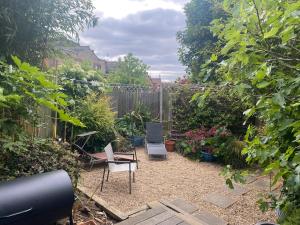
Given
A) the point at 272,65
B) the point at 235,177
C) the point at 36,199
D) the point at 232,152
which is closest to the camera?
the point at 272,65

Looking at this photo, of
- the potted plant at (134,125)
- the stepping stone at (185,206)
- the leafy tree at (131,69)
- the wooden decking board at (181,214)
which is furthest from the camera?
the leafy tree at (131,69)

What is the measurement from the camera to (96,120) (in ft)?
21.1

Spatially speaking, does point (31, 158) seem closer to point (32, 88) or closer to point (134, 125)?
point (32, 88)

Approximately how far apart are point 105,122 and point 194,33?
7.62 meters

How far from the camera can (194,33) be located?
12227mm

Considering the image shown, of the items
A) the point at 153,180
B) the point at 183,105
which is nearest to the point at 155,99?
the point at 183,105

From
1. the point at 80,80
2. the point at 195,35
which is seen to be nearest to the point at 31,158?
the point at 80,80

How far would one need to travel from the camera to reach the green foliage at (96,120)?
6.30 m

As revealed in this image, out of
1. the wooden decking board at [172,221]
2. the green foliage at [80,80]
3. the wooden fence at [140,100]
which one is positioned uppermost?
the green foliage at [80,80]

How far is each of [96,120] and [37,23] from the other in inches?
142

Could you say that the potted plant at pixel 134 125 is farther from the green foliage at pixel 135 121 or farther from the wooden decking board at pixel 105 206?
the wooden decking board at pixel 105 206

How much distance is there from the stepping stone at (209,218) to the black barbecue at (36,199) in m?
1.87

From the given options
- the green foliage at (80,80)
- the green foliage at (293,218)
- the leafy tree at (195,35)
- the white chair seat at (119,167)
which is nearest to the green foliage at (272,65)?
the green foliage at (293,218)

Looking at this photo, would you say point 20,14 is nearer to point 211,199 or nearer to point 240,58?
point 240,58
